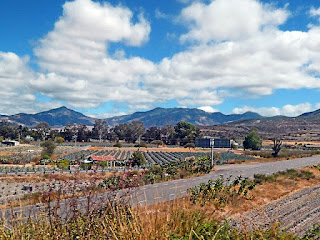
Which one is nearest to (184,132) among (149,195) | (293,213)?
(149,195)

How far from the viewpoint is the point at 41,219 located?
4762 mm

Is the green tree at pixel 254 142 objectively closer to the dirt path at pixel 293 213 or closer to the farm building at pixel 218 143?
the farm building at pixel 218 143

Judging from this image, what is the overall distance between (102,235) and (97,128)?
138779 mm

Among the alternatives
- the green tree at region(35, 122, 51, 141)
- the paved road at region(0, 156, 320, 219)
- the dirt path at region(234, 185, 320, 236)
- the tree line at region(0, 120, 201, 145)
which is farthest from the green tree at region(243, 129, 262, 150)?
the green tree at region(35, 122, 51, 141)

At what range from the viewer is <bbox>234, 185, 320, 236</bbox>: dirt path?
9.31 metres

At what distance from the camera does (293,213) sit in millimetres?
11797

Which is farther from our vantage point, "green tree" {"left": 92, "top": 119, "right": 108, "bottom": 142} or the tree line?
"green tree" {"left": 92, "top": 119, "right": 108, "bottom": 142}

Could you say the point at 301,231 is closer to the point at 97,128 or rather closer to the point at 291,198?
the point at 291,198

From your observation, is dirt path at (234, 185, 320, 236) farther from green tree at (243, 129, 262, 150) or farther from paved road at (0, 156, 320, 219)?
green tree at (243, 129, 262, 150)

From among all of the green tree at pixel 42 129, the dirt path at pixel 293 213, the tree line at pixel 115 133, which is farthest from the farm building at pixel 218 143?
the green tree at pixel 42 129

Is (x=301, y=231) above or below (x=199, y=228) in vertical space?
below

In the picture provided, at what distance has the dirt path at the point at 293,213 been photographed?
9312mm

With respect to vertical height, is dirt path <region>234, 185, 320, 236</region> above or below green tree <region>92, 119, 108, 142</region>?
below

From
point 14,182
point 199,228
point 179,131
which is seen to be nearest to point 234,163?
point 14,182
